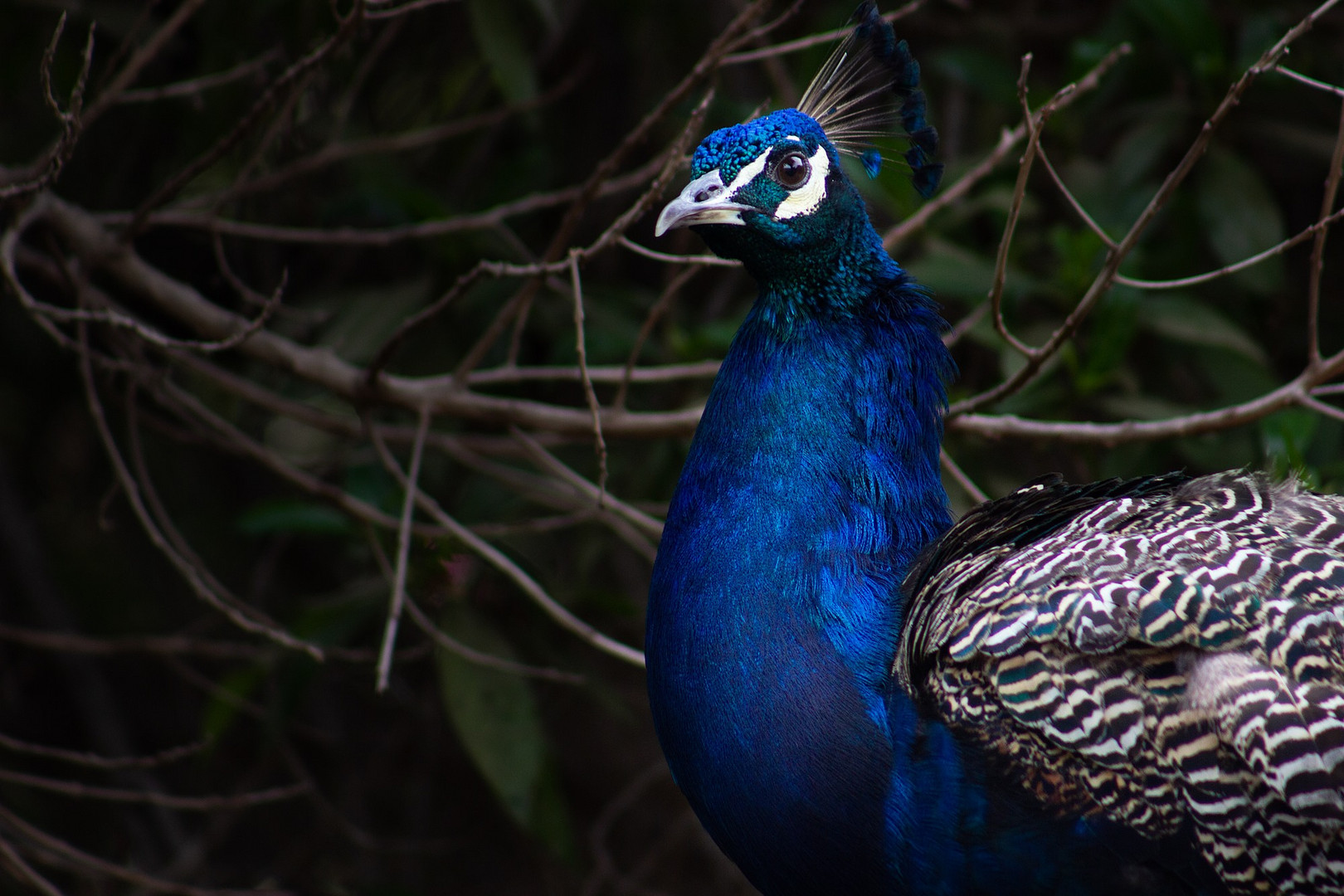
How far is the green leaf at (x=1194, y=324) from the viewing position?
3.02m

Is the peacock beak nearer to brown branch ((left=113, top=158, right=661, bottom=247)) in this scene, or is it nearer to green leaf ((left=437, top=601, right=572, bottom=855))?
brown branch ((left=113, top=158, right=661, bottom=247))

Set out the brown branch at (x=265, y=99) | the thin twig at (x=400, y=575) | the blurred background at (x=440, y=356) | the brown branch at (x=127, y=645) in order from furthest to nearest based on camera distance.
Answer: the brown branch at (x=127, y=645)
the blurred background at (x=440, y=356)
the brown branch at (x=265, y=99)
the thin twig at (x=400, y=575)

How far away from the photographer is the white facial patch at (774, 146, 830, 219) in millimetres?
1948

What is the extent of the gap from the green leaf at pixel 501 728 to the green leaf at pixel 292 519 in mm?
331

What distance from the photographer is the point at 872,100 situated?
2.24 metres

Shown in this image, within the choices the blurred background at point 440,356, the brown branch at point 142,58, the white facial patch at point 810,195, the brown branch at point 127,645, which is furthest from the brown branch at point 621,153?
the brown branch at point 127,645

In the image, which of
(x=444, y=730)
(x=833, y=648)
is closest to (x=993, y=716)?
(x=833, y=648)

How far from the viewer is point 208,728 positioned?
3125 millimetres

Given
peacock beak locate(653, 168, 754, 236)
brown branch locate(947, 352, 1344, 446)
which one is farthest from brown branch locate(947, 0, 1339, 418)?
peacock beak locate(653, 168, 754, 236)

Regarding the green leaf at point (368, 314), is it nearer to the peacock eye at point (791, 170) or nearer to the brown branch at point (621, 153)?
the brown branch at point (621, 153)

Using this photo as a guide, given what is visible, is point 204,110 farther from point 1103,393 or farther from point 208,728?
point 1103,393

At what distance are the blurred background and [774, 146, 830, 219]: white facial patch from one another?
286mm

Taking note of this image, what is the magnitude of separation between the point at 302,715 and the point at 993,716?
9.20ft

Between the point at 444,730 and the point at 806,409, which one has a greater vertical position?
the point at 806,409
